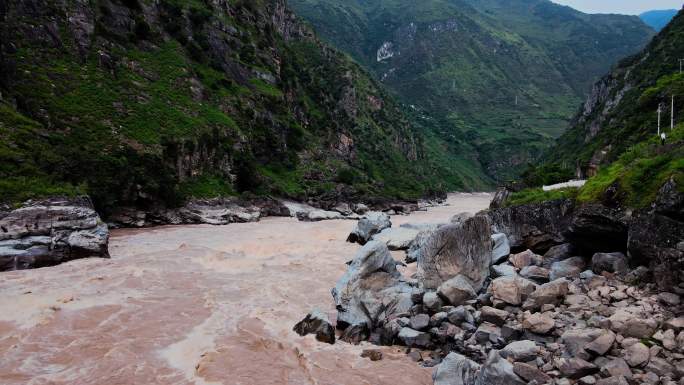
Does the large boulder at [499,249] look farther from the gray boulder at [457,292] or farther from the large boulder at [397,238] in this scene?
the large boulder at [397,238]

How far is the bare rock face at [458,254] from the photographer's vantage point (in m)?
16.1

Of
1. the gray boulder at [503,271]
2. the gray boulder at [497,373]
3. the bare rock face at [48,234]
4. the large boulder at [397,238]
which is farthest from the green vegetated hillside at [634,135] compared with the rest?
the bare rock face at [48,234]

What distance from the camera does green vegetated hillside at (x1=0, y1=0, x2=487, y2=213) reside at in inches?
1521

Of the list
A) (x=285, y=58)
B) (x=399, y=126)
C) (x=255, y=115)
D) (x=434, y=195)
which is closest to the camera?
(x=255, y=115)

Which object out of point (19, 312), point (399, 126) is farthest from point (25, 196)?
point (399, 126)

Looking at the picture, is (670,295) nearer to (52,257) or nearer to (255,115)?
(52,257)

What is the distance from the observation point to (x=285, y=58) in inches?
4279

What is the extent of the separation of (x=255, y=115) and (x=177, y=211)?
109ft

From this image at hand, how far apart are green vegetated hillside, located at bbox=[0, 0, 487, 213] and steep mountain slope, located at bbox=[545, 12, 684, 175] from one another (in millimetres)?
40034

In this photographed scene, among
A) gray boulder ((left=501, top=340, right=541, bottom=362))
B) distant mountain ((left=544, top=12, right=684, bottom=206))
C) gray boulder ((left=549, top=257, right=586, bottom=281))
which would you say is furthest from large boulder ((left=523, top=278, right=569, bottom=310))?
distant mountain ((left=544, top=12, right=684, bottom=206))

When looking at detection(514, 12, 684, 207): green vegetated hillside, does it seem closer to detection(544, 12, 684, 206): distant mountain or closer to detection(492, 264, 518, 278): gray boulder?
detection(544, 12, 684, 206): distant mountain

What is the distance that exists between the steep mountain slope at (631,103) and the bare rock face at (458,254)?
115 ft

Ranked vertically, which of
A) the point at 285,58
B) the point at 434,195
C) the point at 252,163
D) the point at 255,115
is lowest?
the point at 434,195

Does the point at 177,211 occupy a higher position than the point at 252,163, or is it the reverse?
the point at 252,163
